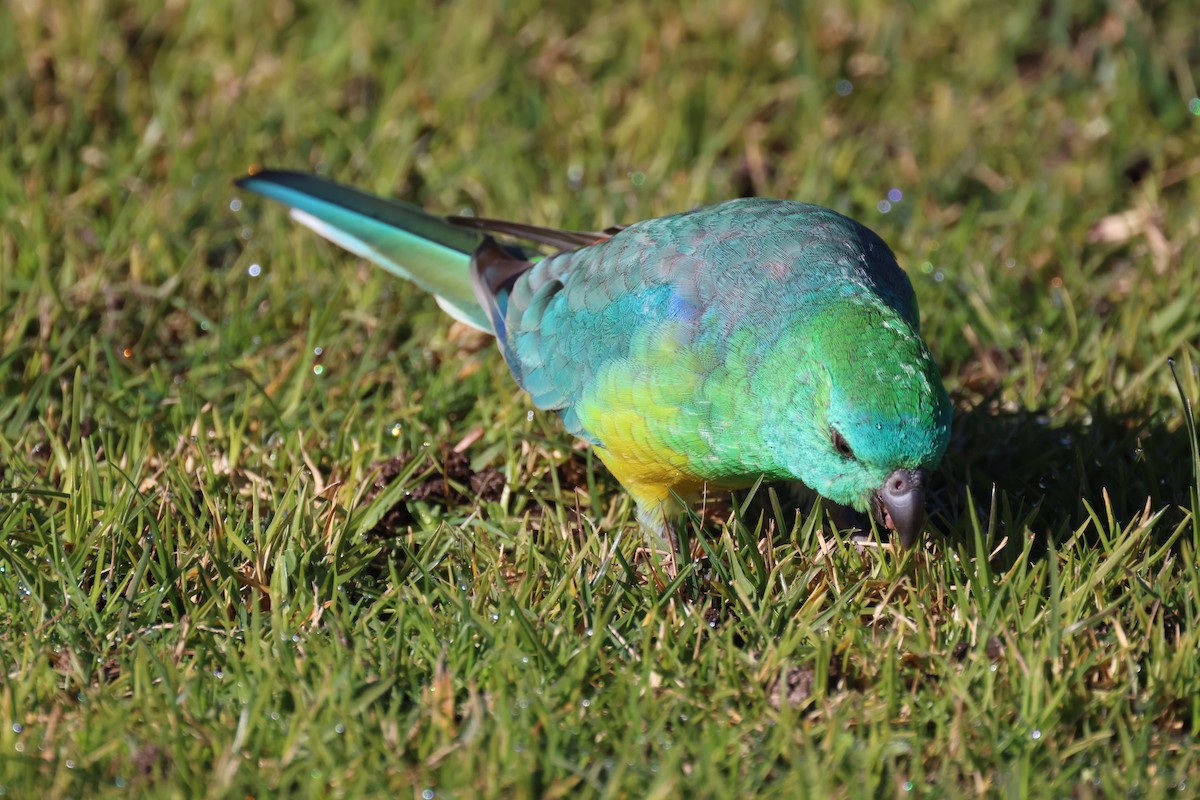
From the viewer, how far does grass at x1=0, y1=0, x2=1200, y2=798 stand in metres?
2.92

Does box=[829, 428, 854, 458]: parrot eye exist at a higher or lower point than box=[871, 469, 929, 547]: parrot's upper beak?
higher

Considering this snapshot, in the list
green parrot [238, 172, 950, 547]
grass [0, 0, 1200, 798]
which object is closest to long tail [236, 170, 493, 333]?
green parrot [238, 172, 950, 547]

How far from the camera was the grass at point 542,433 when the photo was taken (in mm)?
2922

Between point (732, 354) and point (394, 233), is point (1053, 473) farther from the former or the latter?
point (394, 233)

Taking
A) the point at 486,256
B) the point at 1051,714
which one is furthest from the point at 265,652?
the point at 1051,714

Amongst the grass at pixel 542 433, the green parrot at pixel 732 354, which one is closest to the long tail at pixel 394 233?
the green parrot at pixel 732 354

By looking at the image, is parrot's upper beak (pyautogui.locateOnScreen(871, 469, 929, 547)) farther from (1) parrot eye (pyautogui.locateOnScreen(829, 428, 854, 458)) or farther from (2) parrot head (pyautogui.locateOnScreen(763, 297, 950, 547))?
(1) parrot eye (pyautogui.locateOnScreen(829, 428, 854, 458))

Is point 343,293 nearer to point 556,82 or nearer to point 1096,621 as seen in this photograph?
point 556,82

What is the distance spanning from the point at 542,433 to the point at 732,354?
1071 mm

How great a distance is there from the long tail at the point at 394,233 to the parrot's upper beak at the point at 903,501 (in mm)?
1576

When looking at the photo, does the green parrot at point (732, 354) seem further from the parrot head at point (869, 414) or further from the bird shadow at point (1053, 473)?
the bird shadow at point (1053, 473)

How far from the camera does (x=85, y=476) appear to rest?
3.62 meters

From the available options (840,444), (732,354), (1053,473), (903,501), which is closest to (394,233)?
(732,354)

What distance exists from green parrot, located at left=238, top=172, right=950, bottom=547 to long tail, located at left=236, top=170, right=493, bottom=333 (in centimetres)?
13
